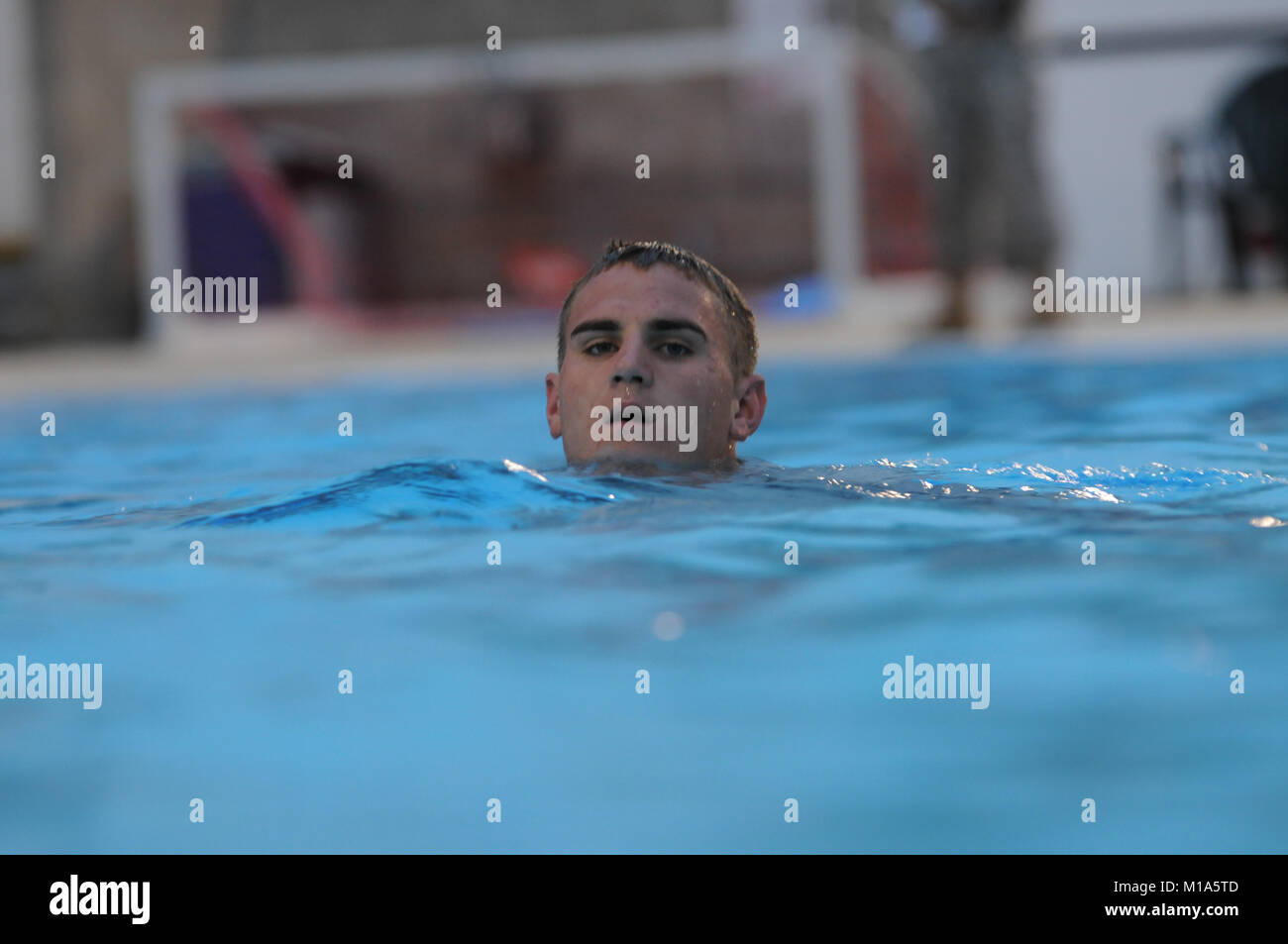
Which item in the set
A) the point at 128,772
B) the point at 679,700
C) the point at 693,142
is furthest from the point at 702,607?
the point at 693,142

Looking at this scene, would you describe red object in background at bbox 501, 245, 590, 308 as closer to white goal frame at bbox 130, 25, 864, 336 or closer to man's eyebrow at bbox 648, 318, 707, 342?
white goal frame at bbox 130, 25, 864, 336

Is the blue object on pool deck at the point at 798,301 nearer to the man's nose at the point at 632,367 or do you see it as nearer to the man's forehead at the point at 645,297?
the man's forehead at the point at 645,297

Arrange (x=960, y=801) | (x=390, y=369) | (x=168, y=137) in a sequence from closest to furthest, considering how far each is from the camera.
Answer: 1. (x=960, y=801)
2. (x=390, y=369)
3. (x=168, y=137)

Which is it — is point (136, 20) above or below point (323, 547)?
above

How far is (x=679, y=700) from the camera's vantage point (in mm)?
1745

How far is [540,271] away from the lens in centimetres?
1191

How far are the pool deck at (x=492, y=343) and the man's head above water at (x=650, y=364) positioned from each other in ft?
11.2

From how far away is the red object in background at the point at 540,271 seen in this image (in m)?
11.7

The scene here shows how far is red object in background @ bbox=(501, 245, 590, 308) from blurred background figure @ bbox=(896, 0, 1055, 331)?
479 centimetres

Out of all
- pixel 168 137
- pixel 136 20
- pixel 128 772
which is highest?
pixel 136 20

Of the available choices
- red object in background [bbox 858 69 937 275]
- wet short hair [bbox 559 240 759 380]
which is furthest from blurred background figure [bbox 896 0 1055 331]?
→ wet short hair [bbox 559 240 759 380]

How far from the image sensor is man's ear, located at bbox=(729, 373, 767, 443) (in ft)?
10.6
